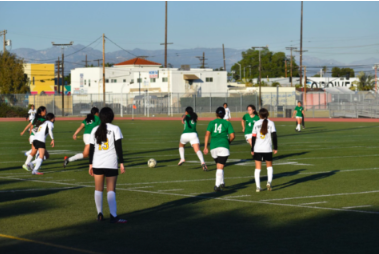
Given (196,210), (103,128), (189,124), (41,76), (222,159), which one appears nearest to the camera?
(103,128)

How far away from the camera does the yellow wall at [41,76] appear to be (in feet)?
378

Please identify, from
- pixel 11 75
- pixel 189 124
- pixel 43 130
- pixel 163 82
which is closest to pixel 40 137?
pixel 43 130

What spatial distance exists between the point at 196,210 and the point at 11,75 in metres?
Result: 69.4

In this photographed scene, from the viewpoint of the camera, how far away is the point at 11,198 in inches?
413

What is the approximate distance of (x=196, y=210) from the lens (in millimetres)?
9195

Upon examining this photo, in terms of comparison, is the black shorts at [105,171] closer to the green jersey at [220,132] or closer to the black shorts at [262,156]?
the green jersey at [220,132]

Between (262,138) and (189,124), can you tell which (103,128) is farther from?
(189,124)

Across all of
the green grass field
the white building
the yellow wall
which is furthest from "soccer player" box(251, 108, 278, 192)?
the yellow wall

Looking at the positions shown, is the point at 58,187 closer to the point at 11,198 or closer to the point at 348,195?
the point at 11,198

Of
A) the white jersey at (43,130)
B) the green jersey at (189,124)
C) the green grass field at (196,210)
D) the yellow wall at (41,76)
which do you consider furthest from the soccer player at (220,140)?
the yellow wall at (41,76)

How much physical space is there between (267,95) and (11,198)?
7127 centimetres

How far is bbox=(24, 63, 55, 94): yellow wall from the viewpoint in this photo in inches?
4535

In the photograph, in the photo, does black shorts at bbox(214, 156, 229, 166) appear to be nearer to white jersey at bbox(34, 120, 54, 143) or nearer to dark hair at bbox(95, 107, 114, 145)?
dark hair at bbox(95, 107, 114, 145)

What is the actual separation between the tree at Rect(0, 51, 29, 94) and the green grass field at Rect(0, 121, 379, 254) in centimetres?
6058
